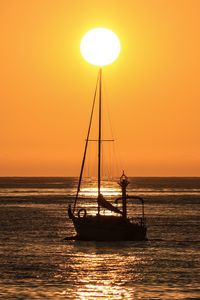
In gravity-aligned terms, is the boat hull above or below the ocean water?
above

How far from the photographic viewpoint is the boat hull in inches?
3435

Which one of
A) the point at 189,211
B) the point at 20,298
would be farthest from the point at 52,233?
the point at 189,211

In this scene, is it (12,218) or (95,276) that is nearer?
(95,276)

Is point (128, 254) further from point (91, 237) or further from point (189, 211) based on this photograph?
point (189, 211)

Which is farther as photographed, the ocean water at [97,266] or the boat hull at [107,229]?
the boat hull at [107,229]

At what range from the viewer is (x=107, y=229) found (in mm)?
87438

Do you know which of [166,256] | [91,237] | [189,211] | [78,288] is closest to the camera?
[78,288]

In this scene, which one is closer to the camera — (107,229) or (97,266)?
(97,266)

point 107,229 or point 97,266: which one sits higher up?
point 107,229

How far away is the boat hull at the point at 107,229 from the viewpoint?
87.2m

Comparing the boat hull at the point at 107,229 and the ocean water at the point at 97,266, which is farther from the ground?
the boat hull at the point at 107,229

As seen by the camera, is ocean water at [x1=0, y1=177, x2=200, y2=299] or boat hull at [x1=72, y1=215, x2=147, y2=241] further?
boat hull at [x1=72, y1=215, x2=147, y2=241]

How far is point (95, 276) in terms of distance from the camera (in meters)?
63.3

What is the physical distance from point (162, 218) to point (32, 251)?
60.6 metres
